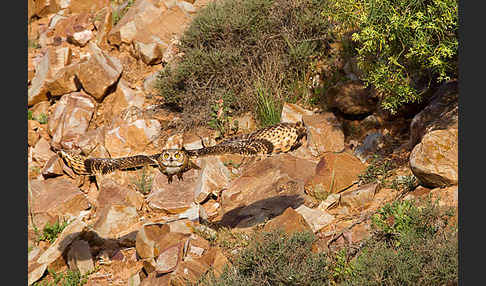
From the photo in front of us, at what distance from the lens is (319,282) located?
4.84 meters

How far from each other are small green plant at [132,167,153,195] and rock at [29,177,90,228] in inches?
30.5

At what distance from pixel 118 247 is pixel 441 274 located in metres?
4.10

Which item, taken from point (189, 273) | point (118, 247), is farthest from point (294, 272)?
point (118, 247)

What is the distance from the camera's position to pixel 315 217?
616cm

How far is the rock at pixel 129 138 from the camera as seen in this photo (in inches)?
332

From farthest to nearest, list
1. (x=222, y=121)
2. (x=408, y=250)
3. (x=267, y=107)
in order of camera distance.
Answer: (x=222, y=121), (x=267, y=107), (x=408, y=250)

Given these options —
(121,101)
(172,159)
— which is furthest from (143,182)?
(172,159)

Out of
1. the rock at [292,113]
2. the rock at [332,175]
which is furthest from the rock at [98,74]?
the rock at [332,175]

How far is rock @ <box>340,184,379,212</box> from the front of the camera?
6.33m

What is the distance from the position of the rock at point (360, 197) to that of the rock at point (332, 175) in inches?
10.8

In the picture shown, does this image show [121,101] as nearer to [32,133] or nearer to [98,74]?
[98,74]

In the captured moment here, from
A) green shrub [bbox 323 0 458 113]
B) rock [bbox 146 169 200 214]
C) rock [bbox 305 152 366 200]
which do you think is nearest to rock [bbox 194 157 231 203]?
rock [bbox 146 169 200 214]

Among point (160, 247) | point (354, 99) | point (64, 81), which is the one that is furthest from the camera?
point (64, 81)

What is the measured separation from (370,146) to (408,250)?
2.79 metres
